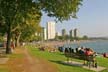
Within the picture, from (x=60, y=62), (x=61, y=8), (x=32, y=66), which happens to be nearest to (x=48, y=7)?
(x=61, y=8)

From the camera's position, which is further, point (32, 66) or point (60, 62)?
point (60, 62)

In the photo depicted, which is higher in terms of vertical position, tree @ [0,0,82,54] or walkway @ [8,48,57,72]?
tree @ [0,0,82,54]

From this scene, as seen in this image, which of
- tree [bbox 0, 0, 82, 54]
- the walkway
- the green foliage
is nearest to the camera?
the walkway

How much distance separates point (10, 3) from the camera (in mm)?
25438

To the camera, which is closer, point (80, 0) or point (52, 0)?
point (52, 0)

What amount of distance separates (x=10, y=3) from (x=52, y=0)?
3.37 meters

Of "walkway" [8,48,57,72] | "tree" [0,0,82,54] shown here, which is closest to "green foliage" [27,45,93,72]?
"walkway" [8,48,57,72]

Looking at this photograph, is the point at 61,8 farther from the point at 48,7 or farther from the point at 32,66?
the point at 32,66

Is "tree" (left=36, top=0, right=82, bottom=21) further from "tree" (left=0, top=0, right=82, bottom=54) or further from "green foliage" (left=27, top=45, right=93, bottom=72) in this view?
"green foliage" (left=27, top=45, right=93, bottom=72)

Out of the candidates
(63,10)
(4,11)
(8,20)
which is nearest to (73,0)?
(63,10)

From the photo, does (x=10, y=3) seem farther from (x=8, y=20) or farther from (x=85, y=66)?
(x=8, y=20)

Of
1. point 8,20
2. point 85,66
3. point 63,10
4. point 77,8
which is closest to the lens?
point 85,66

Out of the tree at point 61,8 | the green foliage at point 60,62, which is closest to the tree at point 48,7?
the tree at point 61,8

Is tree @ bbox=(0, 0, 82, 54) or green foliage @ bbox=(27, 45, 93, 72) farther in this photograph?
tree @ bbox=(0, 0, 82, 54)
